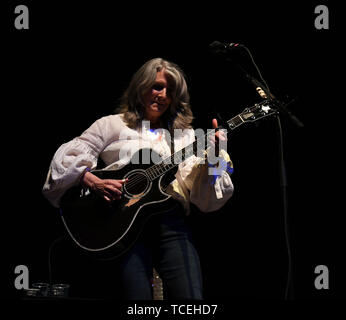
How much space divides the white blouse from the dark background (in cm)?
57

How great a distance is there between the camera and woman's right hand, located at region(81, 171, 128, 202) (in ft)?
6.91

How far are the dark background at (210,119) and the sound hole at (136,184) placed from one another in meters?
0.79

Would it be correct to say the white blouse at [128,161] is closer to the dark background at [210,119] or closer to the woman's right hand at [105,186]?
the woman's right hand at [105,186]

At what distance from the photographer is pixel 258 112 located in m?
2.07

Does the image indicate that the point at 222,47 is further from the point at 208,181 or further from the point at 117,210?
the point at 117,210

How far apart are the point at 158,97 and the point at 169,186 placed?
21.5 inches

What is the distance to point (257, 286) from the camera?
2787 mm

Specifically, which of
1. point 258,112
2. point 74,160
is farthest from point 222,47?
point 74,160

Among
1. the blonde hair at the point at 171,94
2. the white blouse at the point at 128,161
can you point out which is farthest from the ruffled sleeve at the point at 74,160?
the blonde hair at the point at 171,94

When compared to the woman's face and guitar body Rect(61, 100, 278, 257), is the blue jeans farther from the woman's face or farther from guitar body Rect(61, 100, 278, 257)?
the woman's face

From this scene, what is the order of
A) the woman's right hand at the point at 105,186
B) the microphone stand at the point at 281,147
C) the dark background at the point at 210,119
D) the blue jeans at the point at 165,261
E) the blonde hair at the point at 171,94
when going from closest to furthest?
the microphone stand at the point at 281,147
the blue jeans at the point at 165,261
the woman's right hand at the point at 105,186
the blonde hair at the point at 171,94
the dark background at the point at 210,119

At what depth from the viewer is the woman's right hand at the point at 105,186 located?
82.9 inches

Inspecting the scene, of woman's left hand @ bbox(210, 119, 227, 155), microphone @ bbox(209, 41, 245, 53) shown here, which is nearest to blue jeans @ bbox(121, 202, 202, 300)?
woman's left hand @ bbox(210, 119, 227, 155)

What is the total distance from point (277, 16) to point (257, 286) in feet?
6.14
